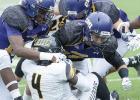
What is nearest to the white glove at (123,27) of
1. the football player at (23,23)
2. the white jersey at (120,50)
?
the white jersey at (120,50)

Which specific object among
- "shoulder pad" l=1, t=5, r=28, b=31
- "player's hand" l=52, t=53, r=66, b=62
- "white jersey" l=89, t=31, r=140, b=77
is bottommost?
"white jersey" l=89, t=31, r=140, b=77

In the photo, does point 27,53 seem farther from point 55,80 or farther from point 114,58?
point 114,58

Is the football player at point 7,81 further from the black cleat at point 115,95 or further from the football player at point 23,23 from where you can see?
the black cleat at point 115,95

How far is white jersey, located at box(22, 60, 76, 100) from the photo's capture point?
4.67 meters

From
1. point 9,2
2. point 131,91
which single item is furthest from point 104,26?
point 9,2

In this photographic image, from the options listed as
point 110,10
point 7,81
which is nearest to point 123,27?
point 110,10

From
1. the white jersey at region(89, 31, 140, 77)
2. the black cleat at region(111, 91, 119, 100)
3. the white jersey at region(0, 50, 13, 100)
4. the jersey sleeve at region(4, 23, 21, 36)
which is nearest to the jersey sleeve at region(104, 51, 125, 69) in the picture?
the black cleat at region(111, 91, 119, 100)

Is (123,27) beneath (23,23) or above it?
beneath

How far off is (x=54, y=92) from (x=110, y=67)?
1765mm

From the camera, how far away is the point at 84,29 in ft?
17.4

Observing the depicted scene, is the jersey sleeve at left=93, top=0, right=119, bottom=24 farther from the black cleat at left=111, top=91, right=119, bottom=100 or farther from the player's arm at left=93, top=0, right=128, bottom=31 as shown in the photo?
the black cleat at left=111, top=91, right=119, bottom=100

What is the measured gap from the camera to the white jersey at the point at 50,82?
4.67m

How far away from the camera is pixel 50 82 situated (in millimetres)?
4668

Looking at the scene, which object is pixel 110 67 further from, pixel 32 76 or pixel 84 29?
pixel 32 76
